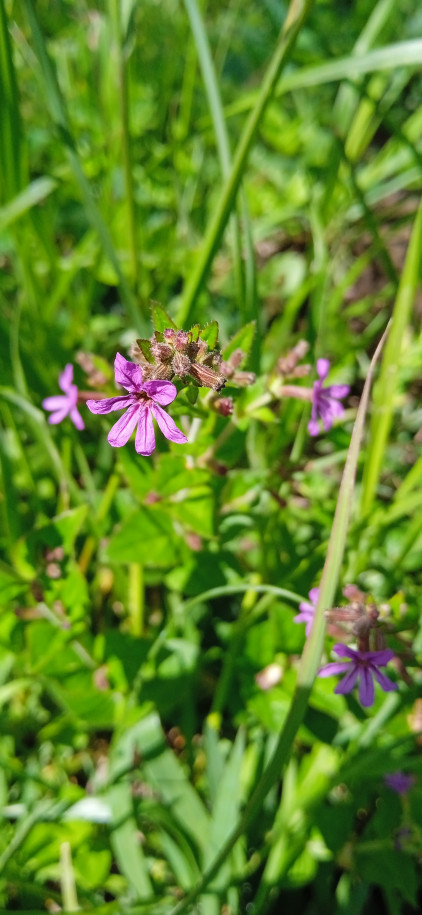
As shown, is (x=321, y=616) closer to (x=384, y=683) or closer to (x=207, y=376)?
(x=384, y=683)

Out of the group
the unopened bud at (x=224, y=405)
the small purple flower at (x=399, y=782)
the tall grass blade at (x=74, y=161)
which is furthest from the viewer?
the small purple flower at (x=399, y=782)

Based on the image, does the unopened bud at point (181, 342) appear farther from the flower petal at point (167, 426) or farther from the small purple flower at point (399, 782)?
the small purple flower at point (399, 782)

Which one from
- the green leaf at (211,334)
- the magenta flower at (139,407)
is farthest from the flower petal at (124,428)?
the green leaf at (211,334)

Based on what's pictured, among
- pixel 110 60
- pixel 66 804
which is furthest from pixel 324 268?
pixel 66 804

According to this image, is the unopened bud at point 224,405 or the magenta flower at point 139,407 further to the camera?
the unopened bud at point 224,405

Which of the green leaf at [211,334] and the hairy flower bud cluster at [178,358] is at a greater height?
the green leaf at [211,334]

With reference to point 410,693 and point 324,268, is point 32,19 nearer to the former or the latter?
point 324,268

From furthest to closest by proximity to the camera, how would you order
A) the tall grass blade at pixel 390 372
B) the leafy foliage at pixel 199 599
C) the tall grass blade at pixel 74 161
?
the tall grass blade at pixel 390 372 < the tall grass blade at pixel 74 161 < the leafy foliage at pixel 199 599

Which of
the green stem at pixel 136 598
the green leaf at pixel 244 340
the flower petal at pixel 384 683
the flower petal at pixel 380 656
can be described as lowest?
the flower petal at pixel 384 683

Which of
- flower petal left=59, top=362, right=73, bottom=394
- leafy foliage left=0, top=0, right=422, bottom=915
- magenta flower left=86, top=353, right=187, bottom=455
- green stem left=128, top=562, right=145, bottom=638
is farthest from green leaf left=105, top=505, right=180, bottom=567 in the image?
magenta flower left=86, top=353, right=187, bottom=455
